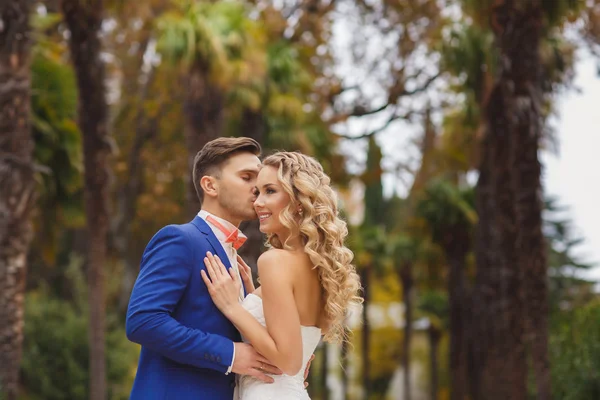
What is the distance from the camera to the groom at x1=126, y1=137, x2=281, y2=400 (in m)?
3.77

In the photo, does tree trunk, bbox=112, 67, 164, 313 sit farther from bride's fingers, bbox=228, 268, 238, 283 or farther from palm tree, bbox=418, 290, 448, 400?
bride's fingers, bbox=228, 268, 238, 283

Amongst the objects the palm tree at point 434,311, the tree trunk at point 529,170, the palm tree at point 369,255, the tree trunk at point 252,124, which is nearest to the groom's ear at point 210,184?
the tree trunk at point 529,170

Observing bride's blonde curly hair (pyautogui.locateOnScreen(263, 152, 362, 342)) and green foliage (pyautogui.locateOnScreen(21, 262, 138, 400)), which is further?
green foliage (pyautogui.locateOnScreen(21, 262, 138, 400))

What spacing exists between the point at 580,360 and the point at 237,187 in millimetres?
10524

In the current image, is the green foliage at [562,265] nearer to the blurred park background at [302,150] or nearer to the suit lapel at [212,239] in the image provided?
the blurred park background at [302,150]

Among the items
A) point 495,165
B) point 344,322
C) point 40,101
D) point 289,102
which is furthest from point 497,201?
point 344,322

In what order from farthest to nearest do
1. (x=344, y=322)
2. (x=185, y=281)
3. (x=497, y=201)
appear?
1. (x=497, y=201)
2. (x=344, y=322)
3. (x=185, y=281)

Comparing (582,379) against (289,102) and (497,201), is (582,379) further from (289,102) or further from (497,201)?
(289,102)

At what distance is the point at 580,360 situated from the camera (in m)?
13.5

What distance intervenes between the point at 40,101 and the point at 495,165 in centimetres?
809

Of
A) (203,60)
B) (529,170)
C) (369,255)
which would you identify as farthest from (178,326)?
(369,255)

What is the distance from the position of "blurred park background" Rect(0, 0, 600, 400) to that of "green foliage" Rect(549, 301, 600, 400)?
32 mm

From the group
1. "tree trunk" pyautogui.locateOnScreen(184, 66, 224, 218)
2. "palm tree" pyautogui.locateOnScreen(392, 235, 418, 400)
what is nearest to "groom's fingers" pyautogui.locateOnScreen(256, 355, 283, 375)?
"tree trunk" pyautogui.locateOnScreen(184, 66, 224, 218)

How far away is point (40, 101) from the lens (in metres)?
16.5
